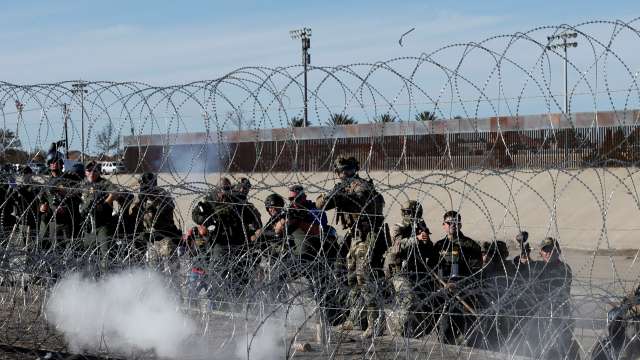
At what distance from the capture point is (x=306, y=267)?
6938mm

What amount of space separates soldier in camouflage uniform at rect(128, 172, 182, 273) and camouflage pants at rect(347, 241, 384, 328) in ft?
4.83

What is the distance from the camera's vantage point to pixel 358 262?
26.6ft

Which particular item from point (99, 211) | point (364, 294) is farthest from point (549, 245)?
Answer: point (99, 211)

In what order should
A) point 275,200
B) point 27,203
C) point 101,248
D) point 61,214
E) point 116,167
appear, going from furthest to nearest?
point 27,203, point 61,214, point 116,167, point 275,200, point 101,248

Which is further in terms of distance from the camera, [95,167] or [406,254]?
[95,167]

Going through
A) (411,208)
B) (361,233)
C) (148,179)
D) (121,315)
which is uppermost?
(148,179)

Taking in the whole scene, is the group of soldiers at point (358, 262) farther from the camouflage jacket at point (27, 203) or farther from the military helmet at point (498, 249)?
the camouflage jacket at point (27, 203)

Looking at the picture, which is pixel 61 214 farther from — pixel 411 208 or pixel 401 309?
pixel 401 309

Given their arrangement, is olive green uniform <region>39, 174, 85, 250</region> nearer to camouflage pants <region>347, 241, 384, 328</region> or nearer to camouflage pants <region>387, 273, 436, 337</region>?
camouflage pants <region>347, 241, 384, 328</region>

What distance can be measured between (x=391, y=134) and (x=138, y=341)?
63.9 feet

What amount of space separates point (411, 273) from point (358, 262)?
198 cm

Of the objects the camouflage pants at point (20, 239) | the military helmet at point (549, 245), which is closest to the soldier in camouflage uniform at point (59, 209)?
the camouflage pants at point (20, 239)

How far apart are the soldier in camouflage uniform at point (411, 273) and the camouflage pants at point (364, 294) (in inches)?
4.4

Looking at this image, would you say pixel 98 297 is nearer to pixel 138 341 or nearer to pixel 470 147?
pixel 138 341
